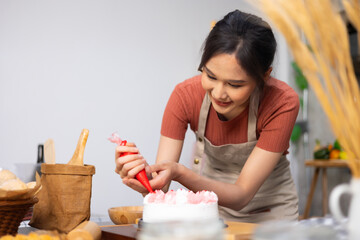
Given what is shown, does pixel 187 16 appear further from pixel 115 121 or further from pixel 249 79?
pixel 249 79

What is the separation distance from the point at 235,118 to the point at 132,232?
0.85 m

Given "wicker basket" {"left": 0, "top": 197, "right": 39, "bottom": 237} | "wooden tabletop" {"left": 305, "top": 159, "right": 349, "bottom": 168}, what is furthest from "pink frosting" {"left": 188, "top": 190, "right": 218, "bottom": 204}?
"wooden tabletop" {"left": 305, "top": 159, "right": 349, "bottom": 168}

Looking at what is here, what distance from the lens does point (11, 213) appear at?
101cm

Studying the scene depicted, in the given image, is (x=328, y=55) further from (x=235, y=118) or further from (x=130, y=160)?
(x=235, y=118)

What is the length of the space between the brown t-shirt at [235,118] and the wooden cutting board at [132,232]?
0.59m

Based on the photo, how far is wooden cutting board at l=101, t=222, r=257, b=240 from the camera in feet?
2.97

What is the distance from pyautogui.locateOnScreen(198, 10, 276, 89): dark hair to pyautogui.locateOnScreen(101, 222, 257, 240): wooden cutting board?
23.2 inches

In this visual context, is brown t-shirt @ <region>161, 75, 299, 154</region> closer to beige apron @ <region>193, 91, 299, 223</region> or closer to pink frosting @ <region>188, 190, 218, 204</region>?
beige apron @ <region>193, 91, 299, 223</region>

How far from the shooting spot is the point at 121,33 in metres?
3.81

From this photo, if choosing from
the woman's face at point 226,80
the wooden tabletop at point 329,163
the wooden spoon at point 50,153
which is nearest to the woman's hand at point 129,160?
the wooden spoon at point 50,153

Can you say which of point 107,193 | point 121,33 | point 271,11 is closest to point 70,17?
point 121,33

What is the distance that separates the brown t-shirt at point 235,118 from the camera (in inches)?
62.6

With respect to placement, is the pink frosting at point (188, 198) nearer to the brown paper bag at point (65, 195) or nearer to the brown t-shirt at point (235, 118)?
the brown paper bag at point (65, 195)

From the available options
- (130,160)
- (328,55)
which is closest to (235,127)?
(130,160)
